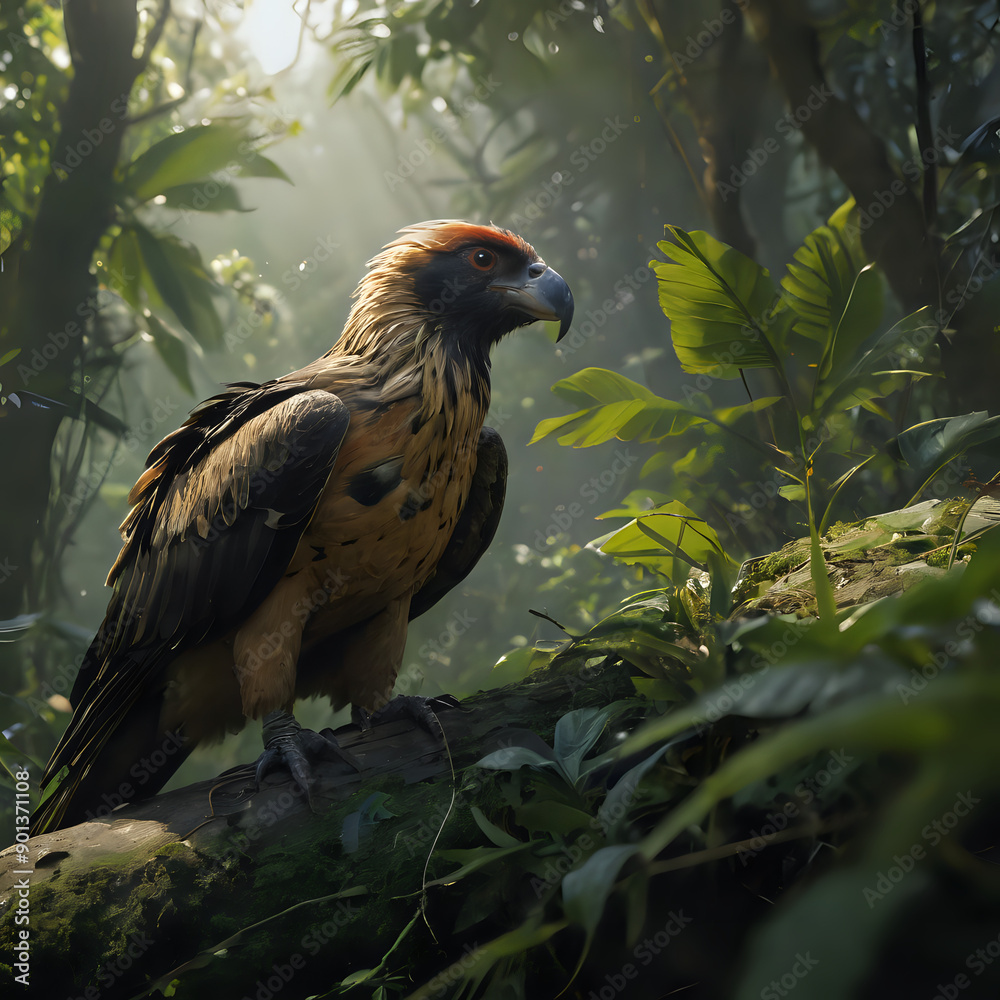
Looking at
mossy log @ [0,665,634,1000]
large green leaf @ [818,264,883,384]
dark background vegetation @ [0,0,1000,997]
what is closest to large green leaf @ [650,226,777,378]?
large green leaf @ [818,264,883,384]

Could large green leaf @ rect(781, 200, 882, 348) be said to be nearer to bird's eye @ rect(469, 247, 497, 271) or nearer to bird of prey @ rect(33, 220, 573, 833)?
bird of prey @ rect(33, 220, 573, 833)

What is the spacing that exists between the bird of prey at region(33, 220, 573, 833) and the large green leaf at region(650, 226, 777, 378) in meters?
0.45

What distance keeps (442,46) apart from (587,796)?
17.9 feet

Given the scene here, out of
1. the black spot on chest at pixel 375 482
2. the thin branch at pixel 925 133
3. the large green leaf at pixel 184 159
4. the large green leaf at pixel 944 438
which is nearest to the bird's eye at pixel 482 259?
the black spot on chest at pixel 375 482

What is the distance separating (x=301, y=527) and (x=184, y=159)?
3904mm

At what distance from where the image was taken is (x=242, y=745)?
662 centimetres

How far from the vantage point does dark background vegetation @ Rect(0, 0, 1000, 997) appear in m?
2.98

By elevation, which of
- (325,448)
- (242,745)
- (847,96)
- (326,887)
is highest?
(847,96)

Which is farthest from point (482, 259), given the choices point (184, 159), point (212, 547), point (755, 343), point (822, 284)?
point (184, 159)

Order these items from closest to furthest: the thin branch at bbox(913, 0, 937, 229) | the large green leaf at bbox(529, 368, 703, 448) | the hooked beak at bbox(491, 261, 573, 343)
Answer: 1. the hooked beak at bbox(491, 261, 573, 343)
2. the large green leaf at bbox(529, 368, 703, 448)
3. the thin branch at bbox(913, 0, 937, 229)

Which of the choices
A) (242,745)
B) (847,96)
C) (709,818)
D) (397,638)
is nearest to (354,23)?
(847,96)

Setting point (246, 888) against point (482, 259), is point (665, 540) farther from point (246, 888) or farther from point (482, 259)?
point (246, 888)

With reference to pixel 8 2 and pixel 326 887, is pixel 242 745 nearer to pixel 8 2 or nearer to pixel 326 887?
pixel 326 887

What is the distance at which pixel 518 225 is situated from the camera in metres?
6.03
